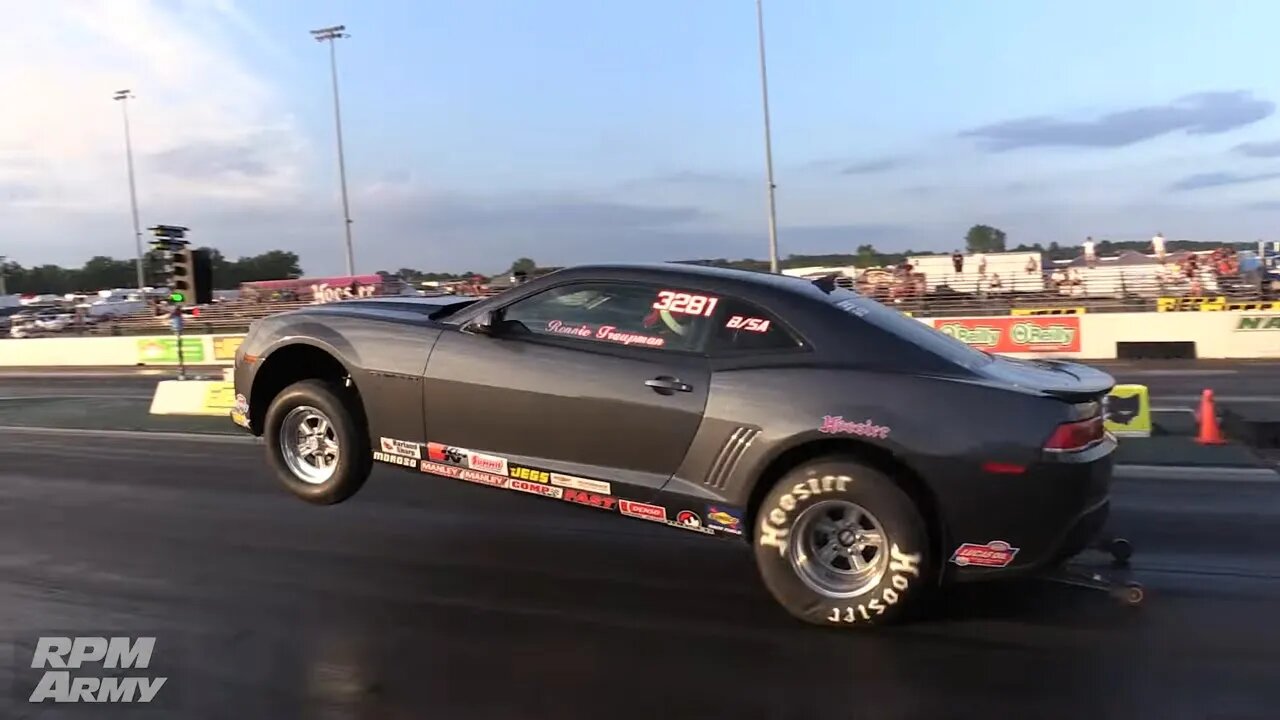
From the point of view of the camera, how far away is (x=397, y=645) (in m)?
4.24

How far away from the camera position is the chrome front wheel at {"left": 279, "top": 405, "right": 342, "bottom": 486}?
18.4 ft

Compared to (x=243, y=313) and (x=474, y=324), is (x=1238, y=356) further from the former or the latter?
(x=243, y=313)

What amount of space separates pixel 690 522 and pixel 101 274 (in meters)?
118

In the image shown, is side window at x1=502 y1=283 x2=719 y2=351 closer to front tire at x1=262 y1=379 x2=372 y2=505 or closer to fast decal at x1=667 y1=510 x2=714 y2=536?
fast decal at x1=667 y1=510 x2=714 y2=536

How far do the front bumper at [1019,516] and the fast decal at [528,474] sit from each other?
6.41 ft

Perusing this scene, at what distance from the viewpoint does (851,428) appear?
412 centimetres

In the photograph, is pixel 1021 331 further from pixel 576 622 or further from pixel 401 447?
pixel 576 622

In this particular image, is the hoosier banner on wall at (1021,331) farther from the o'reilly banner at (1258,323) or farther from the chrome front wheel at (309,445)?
the chrome front wheel at (309,445)

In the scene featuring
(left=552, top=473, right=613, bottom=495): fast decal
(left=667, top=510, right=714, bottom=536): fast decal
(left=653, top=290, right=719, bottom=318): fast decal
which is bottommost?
(left=667, top=510, right=714, bottom=536): fast decal

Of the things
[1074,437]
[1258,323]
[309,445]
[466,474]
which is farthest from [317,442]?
[1258,323]

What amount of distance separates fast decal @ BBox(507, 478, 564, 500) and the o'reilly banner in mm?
21987

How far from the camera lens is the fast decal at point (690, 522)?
4422mm

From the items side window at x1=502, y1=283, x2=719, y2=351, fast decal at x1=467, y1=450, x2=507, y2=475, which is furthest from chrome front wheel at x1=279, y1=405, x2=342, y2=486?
side window at x1=502, y1=283, x2=719, y2=351

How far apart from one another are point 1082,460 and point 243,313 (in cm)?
3646
